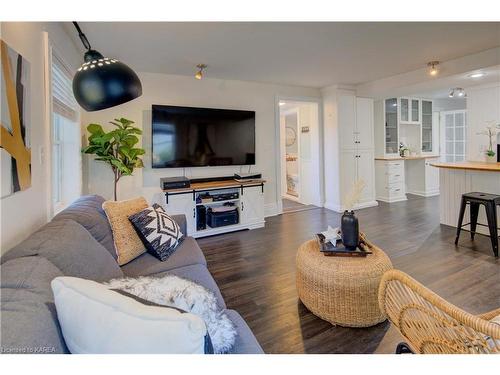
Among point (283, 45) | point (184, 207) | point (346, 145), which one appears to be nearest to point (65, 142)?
point (184, 207)

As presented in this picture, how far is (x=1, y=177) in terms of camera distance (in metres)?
1.19

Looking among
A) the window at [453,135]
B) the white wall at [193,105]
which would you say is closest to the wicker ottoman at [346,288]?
the white wall at [193,105]

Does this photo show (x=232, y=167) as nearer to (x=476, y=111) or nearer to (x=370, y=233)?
(x=370, y=233)

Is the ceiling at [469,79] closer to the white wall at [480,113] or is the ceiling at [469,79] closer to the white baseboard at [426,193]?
the white wall at [480,113]

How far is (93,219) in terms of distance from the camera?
1759 millimetres

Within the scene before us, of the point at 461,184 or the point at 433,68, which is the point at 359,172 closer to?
the point at 461,184

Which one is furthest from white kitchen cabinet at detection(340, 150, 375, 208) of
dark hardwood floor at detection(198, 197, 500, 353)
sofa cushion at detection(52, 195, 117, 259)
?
sofa cushion at detection(52, 195, 117, 259)

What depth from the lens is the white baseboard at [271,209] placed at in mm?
4953

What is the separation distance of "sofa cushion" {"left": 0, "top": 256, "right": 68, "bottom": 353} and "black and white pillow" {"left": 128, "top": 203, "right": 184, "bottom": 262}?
94 centimetres

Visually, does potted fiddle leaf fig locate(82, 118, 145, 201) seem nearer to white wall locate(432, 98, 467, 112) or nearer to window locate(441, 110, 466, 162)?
white wall locate(432, 98, 467, 112)

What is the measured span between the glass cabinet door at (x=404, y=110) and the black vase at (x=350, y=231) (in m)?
5.55

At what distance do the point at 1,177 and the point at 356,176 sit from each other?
532 cm

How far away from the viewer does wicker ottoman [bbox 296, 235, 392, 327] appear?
→ 1758 mm
